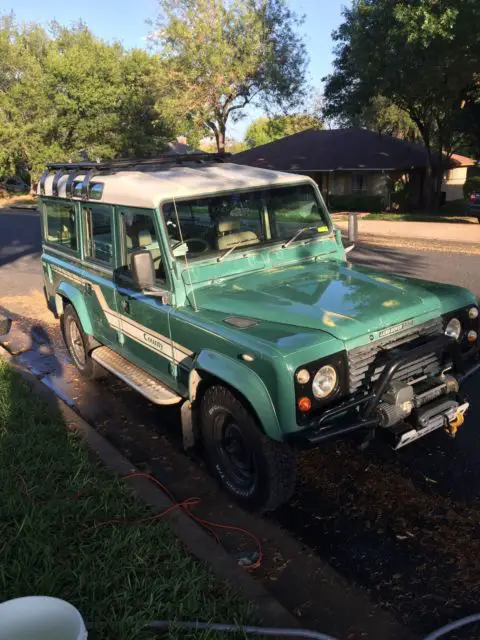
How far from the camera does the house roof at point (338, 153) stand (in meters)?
29.0

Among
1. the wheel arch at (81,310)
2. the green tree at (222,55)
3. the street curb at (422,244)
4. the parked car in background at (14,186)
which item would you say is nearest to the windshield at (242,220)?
the wheel arch at (81,310)

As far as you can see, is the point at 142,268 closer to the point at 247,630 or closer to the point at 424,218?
the point at 247,630

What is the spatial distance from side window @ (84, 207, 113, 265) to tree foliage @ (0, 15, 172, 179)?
3262 cm

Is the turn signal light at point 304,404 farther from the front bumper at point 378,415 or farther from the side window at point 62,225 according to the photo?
the side window at point 62,225

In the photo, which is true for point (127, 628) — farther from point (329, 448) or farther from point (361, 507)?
point (329, 448)

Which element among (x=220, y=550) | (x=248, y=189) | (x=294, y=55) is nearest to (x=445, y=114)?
(x=294, y=55)

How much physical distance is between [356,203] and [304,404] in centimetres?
2667

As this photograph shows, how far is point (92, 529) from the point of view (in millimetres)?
3109

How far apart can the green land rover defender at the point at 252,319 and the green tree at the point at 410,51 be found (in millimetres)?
12497

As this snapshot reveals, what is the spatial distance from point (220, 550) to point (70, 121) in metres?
38.4

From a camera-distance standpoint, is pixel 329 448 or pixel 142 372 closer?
pixel 329 448

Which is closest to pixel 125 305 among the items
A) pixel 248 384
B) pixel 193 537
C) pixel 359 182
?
pixel 248 384

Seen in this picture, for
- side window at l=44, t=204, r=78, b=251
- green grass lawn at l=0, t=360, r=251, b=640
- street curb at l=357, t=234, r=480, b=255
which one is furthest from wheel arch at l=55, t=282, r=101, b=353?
street curb at l=357, t=234, r=480, b=255

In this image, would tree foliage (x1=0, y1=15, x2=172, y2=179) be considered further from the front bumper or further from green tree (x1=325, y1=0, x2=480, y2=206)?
the front bumper
